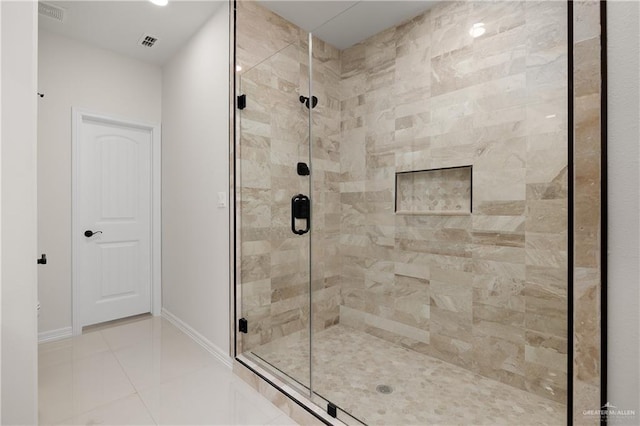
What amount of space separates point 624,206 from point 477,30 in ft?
5.55

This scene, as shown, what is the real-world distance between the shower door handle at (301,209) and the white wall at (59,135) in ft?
7.32

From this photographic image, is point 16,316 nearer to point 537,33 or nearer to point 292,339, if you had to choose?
point 292,339

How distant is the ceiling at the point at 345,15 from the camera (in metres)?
2.29

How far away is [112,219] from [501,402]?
3.58 metres

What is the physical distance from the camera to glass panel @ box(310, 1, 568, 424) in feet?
5.64

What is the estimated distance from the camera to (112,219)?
120 inches

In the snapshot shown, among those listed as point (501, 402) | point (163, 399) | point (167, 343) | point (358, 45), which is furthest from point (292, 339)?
point (358, 45)

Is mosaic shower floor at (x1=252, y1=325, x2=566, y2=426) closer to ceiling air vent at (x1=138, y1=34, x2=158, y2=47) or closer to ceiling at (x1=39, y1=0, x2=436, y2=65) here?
ceiling at (x1=39, y1=0, x2=436, y2=65)

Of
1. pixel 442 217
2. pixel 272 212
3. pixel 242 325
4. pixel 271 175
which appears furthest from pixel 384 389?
pixel 271 175

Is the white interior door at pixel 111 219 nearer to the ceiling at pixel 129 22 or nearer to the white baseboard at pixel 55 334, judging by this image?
the white baseboard at pixel 55 334

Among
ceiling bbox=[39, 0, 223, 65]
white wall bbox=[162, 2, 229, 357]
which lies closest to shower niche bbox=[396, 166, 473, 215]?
white wall bbox=[162, 2, 229, 357]

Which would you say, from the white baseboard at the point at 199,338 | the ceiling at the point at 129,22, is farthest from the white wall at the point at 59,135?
the white baseboard at the point at 199,338

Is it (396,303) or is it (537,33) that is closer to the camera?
(537,33)

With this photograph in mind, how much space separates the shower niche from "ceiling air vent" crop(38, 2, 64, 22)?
298 cm
